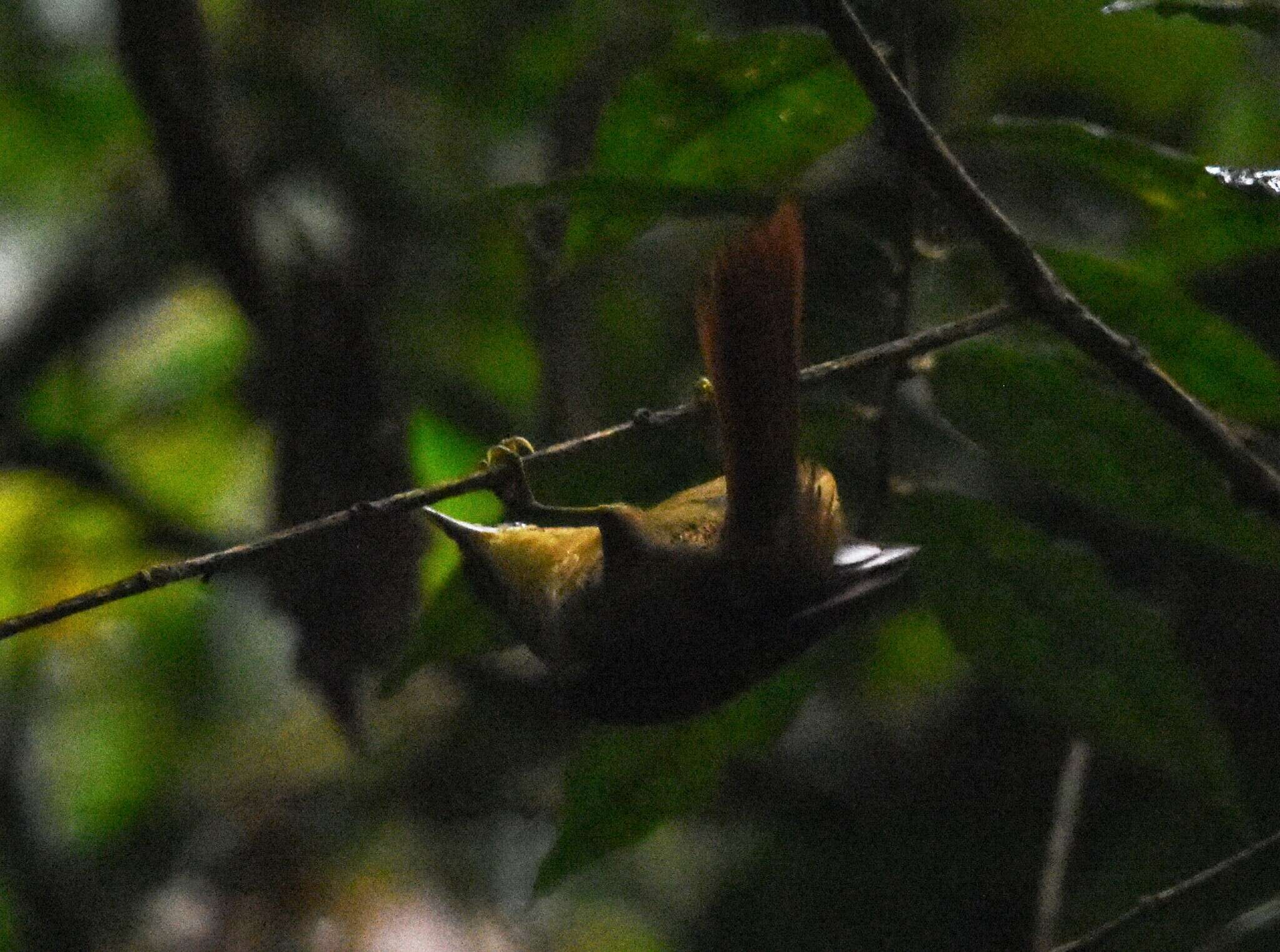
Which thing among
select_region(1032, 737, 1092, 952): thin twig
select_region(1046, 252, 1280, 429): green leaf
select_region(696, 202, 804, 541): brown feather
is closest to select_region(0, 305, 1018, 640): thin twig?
select_region(696, 202, 804, 541): brown feather

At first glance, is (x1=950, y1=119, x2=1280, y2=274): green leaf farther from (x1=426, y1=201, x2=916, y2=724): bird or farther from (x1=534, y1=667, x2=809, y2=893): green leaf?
(x1=534, y1=667, x2=809, y2=893): green leaf

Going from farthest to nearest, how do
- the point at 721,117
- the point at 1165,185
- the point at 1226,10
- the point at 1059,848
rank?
the point at 1059,848 < the point at 721,117 < the point at 1165,185 < the point at 1226,10

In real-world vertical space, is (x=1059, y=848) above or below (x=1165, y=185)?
below

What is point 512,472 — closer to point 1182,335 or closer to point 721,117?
point 721,117

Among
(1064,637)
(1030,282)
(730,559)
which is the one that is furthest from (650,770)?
(1030,282)

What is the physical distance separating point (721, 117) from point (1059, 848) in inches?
30.3

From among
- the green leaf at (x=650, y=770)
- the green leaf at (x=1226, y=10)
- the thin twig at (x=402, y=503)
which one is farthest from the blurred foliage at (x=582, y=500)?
the green leaf at (x=1226, y=10)

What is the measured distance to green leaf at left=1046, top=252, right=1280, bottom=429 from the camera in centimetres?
130

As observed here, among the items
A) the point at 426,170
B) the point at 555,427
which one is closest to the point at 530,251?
the point at 555,427

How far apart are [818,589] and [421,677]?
4.17 feet

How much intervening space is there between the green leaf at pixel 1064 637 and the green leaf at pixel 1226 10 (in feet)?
1.55

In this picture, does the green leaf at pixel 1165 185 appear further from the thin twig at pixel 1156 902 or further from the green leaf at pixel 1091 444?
the thin twig at pixel 1156 902

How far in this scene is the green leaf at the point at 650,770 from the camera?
1403 millimetres

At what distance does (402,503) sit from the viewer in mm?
1105
